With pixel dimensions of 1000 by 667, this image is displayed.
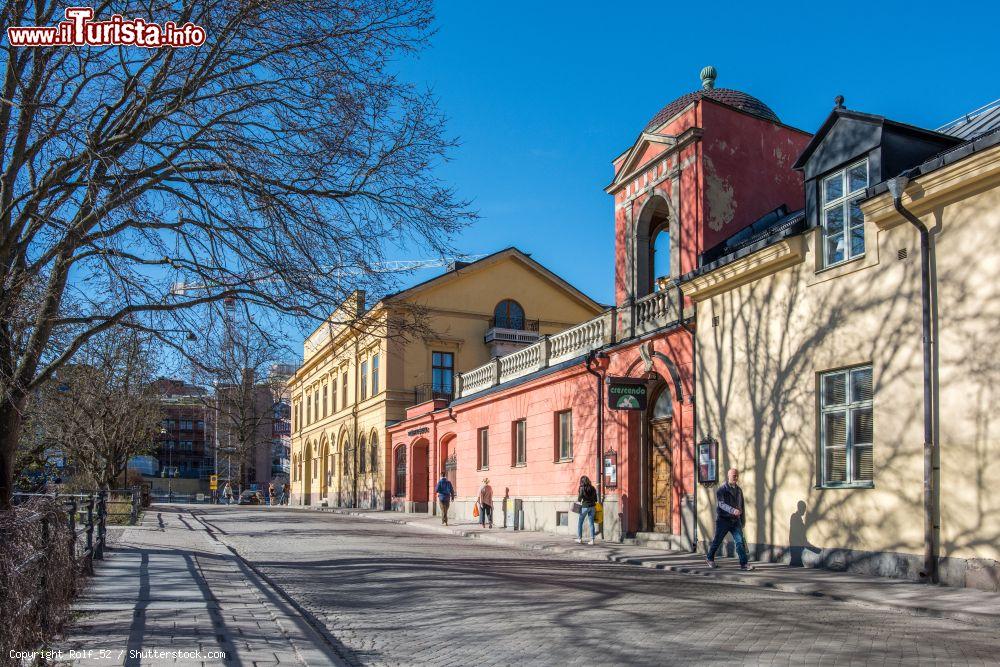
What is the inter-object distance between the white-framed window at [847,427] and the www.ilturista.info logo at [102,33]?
10.4m

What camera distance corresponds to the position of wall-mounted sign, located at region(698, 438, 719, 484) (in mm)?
16984

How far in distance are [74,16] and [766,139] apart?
15185 mm

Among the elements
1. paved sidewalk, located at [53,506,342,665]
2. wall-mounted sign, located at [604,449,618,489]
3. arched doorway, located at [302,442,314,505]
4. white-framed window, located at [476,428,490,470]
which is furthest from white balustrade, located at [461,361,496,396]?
arched doorway, located at [302,442,314,505]

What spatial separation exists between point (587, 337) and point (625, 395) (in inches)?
177

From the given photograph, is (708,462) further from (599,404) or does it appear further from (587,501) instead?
(599,404)

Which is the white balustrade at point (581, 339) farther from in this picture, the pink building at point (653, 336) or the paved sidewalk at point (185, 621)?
the paved sidewalk at point (185, 621)

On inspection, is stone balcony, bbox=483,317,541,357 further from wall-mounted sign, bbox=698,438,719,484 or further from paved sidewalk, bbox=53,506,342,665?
paved sidewalk, bbox=53,506,342,665

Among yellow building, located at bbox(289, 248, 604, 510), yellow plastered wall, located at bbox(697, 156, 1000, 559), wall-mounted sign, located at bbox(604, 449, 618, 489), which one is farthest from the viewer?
yellow building, located at bbox(289, 248, 604, 510)

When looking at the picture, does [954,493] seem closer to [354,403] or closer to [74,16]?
[74,16]

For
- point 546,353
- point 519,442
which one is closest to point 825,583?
point 546,353

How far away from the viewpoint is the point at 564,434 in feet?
80.3

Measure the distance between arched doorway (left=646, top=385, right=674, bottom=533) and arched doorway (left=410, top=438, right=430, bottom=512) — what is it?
19.7 metres

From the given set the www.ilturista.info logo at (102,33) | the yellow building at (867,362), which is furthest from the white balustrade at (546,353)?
the www.ilturista.info logo at (102,33)

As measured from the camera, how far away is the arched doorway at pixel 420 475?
127ft
